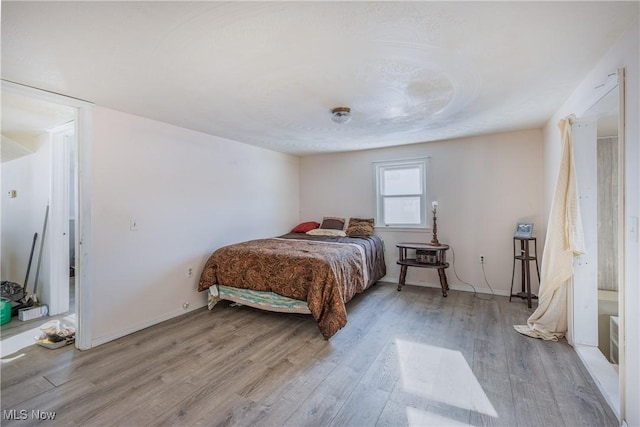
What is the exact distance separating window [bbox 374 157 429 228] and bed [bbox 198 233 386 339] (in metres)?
1.21

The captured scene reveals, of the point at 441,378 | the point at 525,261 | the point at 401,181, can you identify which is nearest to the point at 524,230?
the point at 525,261

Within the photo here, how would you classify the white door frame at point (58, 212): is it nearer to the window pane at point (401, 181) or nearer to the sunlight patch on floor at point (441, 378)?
the sunlight patch on floor at point (441, 378)

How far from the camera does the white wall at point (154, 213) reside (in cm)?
270

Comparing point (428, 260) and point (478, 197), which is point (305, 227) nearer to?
point (428, 260)

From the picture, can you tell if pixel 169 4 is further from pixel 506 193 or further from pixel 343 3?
pixel 506 193

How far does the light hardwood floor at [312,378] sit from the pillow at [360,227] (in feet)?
5.59

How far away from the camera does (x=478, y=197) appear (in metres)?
4.10

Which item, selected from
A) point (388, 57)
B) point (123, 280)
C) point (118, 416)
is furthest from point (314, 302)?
point (388, 57)

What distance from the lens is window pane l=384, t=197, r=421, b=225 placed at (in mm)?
4590

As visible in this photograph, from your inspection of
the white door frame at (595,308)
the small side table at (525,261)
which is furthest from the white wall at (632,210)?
the small side table at (525,261)

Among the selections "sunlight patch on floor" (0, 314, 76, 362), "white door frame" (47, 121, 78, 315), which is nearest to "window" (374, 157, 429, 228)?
"white door frame" (47, 121, 78, 315)

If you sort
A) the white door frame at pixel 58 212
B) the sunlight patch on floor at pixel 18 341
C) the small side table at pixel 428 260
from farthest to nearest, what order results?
the small side table at pixel 428 260, the white door frame at pixel 58 212, the sunlight patch on floor at pixel 18 341

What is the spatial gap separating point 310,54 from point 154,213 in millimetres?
2407

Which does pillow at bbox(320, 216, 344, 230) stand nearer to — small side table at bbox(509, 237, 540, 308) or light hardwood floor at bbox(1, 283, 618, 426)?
light hardwood floor at bbox(1, 283, 618, 426)
